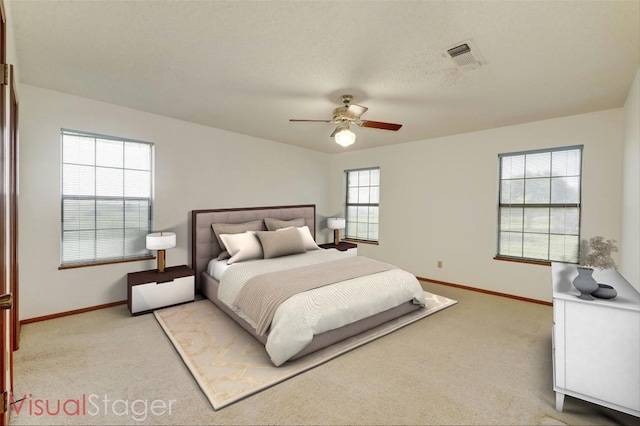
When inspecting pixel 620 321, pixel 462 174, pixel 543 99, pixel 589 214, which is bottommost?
pixel 620 321

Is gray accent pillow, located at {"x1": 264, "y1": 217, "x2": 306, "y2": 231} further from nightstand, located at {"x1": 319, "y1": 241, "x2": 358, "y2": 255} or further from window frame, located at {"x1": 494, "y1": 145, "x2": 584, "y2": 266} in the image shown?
window frame, located at {"x1": 494, "y1": 145, "x2": 584, "y2": 266}

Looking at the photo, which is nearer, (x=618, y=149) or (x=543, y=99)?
(x=543, y=99)

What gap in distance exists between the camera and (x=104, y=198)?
12.0 feet

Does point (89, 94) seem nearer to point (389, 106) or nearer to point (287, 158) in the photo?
point (287, 158)

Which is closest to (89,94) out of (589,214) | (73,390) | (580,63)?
(73,390)

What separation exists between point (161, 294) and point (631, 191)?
16.7 feet

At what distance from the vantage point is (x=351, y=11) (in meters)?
1.84

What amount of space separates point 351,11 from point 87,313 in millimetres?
4169

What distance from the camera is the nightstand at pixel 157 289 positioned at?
11.3 ft

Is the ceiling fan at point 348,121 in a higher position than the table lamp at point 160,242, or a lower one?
higher

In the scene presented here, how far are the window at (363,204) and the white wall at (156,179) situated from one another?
1306 mm

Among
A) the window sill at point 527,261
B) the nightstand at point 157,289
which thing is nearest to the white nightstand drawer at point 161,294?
the nightstand at point 157,289

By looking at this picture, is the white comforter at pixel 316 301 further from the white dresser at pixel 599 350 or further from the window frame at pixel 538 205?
the window frame at pixel 538 205

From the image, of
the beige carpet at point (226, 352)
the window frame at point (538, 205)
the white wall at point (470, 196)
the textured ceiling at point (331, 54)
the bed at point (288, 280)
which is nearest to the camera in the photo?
the textured ceiling at point (331, 54)
